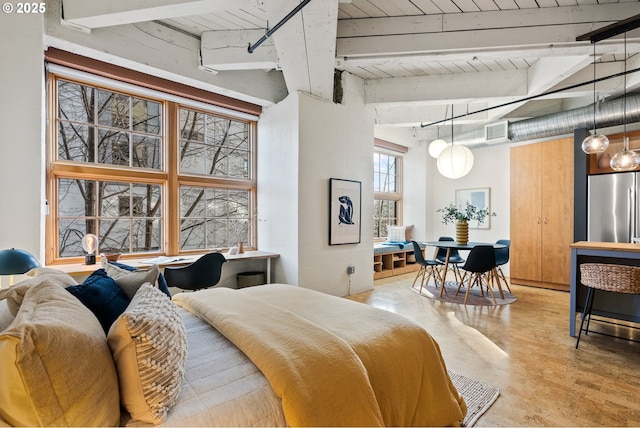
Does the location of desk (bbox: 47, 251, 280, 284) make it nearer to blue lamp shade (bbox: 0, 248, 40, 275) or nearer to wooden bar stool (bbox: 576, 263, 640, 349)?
blue lamp shade (bbox: 0, 248, 40, 275)

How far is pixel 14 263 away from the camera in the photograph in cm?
203

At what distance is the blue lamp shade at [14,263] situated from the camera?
2.00m

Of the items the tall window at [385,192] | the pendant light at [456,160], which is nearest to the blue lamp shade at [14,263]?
the pendant light at [456,160]

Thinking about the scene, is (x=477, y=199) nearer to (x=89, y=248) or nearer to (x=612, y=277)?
(x=612, y=277)

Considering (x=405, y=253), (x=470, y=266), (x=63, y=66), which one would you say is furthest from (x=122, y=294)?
(x=405, y=253)

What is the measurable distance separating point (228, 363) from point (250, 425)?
34cm

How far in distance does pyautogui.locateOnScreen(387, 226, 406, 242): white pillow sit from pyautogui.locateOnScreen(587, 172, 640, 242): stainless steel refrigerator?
10.4 feet

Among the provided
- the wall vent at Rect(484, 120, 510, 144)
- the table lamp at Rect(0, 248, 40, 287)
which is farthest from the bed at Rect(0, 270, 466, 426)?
the wall vent at Rect(484, 120, 510, 144)

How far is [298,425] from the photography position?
3.63 feet

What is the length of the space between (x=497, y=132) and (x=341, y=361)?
5868 millimetres

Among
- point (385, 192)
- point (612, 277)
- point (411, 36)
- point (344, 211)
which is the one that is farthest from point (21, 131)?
point (385, 192)

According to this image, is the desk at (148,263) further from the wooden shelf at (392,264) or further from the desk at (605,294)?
the desk at (605,294)

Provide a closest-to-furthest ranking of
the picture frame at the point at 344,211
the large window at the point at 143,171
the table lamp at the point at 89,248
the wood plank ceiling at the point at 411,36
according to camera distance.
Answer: the wood plank ceiling at the point at 411,36 → the table lamp at the point at 89,248 → the large window at the point at 143,171 → the picture frame at the point at 344,211

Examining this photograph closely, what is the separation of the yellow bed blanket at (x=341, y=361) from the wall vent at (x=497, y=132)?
5.13 m
